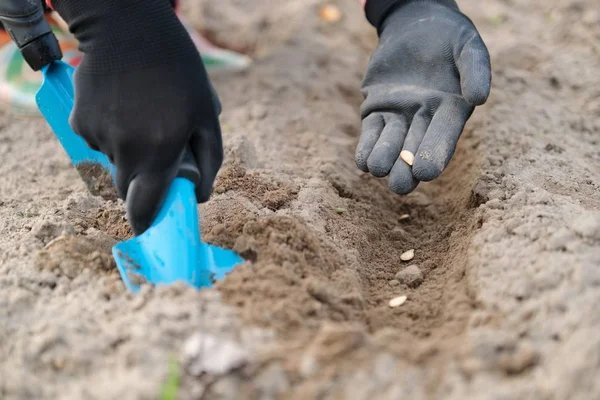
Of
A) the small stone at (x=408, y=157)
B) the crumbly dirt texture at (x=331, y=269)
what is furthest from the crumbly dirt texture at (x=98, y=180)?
the small stone at (x=408, y=157)

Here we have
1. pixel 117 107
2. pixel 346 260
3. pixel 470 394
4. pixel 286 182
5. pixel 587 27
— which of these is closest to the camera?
pixel 470 394

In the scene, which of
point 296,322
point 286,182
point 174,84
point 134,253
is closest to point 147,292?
point 134,253

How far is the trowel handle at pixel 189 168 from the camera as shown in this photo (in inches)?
61.6

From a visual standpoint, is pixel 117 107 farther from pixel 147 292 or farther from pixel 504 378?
pixel 504 378

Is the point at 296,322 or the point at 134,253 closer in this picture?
the point at 296,322

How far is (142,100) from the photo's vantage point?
154 cm

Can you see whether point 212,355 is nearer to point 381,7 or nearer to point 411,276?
point 411,276

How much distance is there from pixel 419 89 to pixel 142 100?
0.86 m

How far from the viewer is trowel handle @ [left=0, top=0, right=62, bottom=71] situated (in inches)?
68.4

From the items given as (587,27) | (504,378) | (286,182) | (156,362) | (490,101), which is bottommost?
(587,27)

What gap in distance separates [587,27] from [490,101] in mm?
1104

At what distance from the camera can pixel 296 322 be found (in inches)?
54.1

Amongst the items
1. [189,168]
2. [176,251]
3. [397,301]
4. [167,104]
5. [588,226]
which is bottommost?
[397,301]

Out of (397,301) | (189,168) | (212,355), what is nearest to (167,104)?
(189,168)
